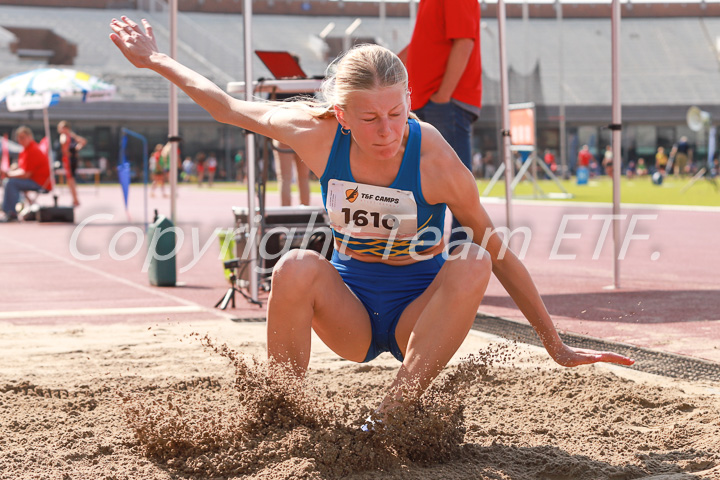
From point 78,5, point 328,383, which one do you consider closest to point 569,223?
point 328,383

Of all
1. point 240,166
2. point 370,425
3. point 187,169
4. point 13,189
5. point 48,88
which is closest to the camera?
point 370,425

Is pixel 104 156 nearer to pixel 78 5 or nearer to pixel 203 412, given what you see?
pixel 78 5

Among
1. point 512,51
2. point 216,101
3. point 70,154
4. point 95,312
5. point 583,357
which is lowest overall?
point 95,312

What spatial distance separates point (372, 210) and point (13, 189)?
16.8 metres

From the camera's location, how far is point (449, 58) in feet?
21.8

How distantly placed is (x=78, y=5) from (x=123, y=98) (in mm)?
15938

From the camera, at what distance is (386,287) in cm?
356

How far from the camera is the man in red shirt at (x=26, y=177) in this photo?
18.4m

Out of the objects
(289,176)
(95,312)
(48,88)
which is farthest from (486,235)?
(48,88)

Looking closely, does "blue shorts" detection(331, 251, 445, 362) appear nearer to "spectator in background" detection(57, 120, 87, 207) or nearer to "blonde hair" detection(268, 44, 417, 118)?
"blonde hair" detection(268, 44, 417, 118)

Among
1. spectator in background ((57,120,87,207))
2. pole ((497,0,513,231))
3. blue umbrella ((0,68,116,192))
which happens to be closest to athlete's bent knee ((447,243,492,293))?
pole ((497,0,513,231))

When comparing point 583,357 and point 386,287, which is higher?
point 386,287

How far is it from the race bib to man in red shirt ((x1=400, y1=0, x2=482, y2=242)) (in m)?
3.24

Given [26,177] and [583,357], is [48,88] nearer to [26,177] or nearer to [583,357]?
[26,177]
